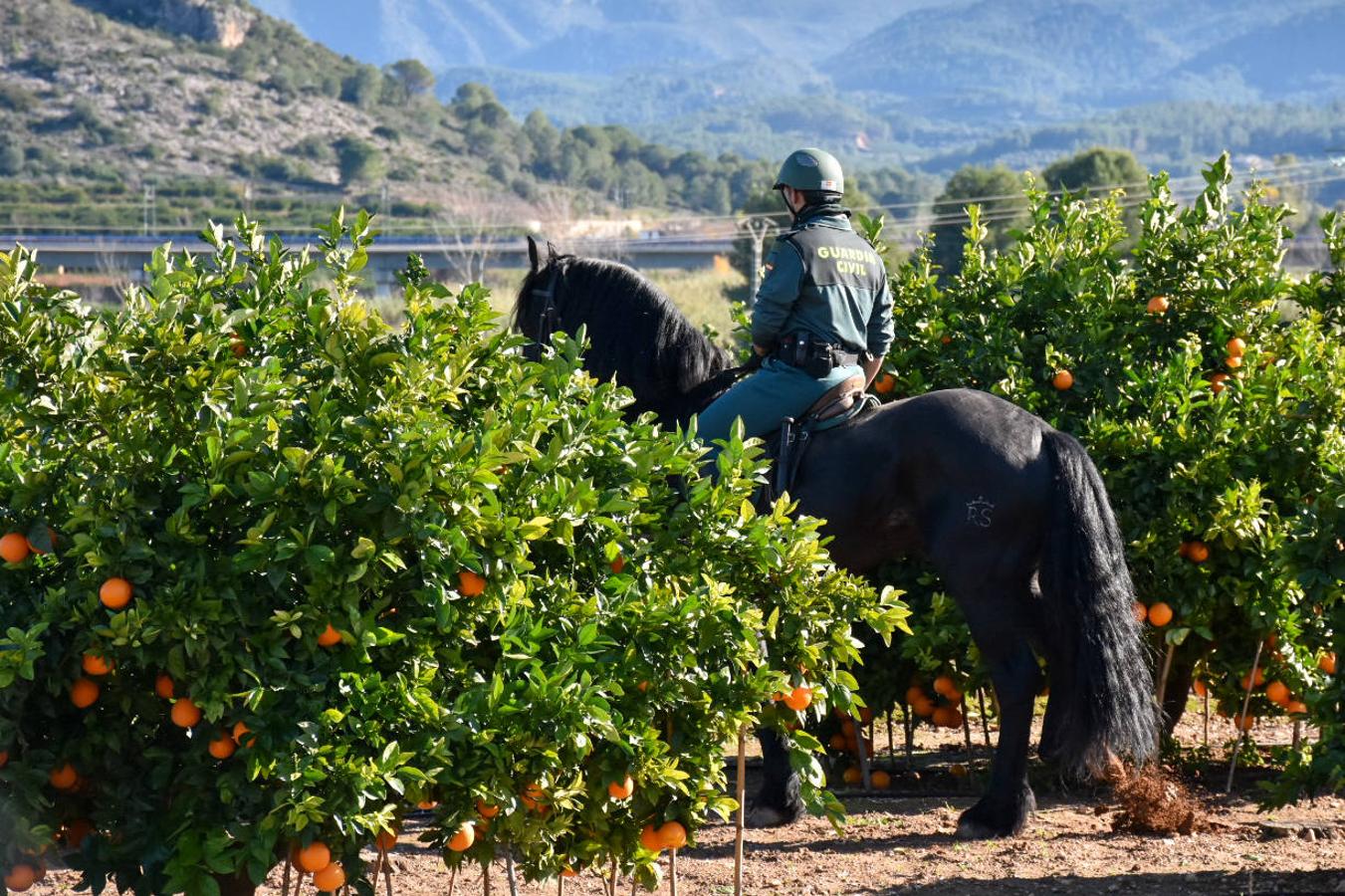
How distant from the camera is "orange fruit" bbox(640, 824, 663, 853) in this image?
3.95 m

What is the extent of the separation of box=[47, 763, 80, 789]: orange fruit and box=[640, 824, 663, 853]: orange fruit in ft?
4.72

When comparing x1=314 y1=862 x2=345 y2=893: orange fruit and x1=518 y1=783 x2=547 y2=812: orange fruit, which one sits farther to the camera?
x1=518 y1=783 x2=547 y2=812: orange fruit

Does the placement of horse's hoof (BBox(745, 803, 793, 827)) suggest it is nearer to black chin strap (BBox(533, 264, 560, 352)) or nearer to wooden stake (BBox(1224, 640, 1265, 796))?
wooden stake (BBox(1224, 640, 1265, 796))

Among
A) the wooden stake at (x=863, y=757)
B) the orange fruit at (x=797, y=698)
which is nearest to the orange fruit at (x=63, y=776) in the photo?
the orange fruit at (x=797, y=698)

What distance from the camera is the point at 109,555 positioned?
3.58m

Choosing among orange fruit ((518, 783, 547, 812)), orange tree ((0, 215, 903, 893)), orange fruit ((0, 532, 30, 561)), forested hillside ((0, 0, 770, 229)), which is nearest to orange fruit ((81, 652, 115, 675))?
orange tree ((0, 215, 903, 893))

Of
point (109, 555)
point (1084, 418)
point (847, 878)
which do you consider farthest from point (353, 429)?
point (1084, 418)

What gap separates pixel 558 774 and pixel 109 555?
1211 millimetres

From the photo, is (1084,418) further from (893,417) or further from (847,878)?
(847,878)

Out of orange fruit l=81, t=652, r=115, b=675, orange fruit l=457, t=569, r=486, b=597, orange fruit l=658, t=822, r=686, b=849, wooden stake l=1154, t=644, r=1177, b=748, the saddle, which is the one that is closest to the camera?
orange fruit l=81, t=652, r=115, b=675

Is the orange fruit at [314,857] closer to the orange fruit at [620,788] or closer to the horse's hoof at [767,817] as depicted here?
the orange fruit at [620,788]

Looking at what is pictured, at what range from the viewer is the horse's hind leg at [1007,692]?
6.16 meters

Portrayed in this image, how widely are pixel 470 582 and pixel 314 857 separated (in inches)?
28.7

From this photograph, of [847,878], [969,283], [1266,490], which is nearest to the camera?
[847,878]
